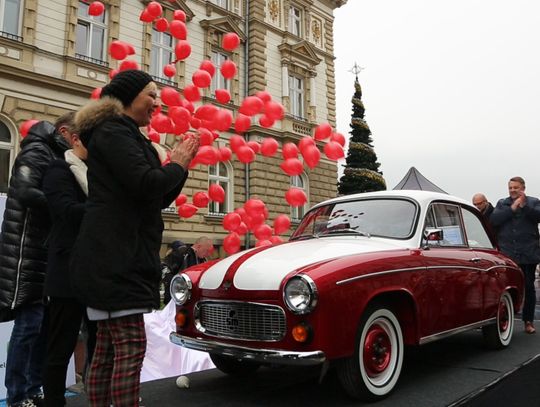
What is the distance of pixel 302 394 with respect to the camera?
3.37 meters

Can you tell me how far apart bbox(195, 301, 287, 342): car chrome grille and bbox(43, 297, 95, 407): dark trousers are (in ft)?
3.08

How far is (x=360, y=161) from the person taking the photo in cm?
3119

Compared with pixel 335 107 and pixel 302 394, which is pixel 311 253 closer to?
pixel 302 394

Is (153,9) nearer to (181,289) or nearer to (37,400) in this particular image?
(181,289)

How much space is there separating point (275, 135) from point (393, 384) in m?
15.5

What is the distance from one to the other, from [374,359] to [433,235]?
127 centimetres

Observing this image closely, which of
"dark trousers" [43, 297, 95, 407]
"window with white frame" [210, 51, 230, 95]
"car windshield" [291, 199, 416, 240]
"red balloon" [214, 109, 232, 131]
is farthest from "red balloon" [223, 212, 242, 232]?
"window with white frame" [210, 51, 230, 95]

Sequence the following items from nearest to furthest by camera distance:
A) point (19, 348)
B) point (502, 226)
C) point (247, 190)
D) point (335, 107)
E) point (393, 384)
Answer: point (19, 348), point (393, 384), point (502, 226), point (247, 190), point (335, 107)

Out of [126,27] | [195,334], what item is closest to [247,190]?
[126,27]

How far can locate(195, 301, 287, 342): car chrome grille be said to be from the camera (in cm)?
299

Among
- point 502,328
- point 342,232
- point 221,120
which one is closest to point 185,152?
point 342,232

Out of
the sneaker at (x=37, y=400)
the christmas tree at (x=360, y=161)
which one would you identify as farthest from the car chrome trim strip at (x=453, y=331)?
the christmas tree at (x=360, y=161)

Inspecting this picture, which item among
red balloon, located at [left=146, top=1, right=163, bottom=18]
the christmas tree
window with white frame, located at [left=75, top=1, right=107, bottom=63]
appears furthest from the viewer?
the christmas tree

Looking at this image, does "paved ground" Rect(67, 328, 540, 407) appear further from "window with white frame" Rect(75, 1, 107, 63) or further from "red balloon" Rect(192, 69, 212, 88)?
"window with white frame" Rect(75, 1, 107, 63)
